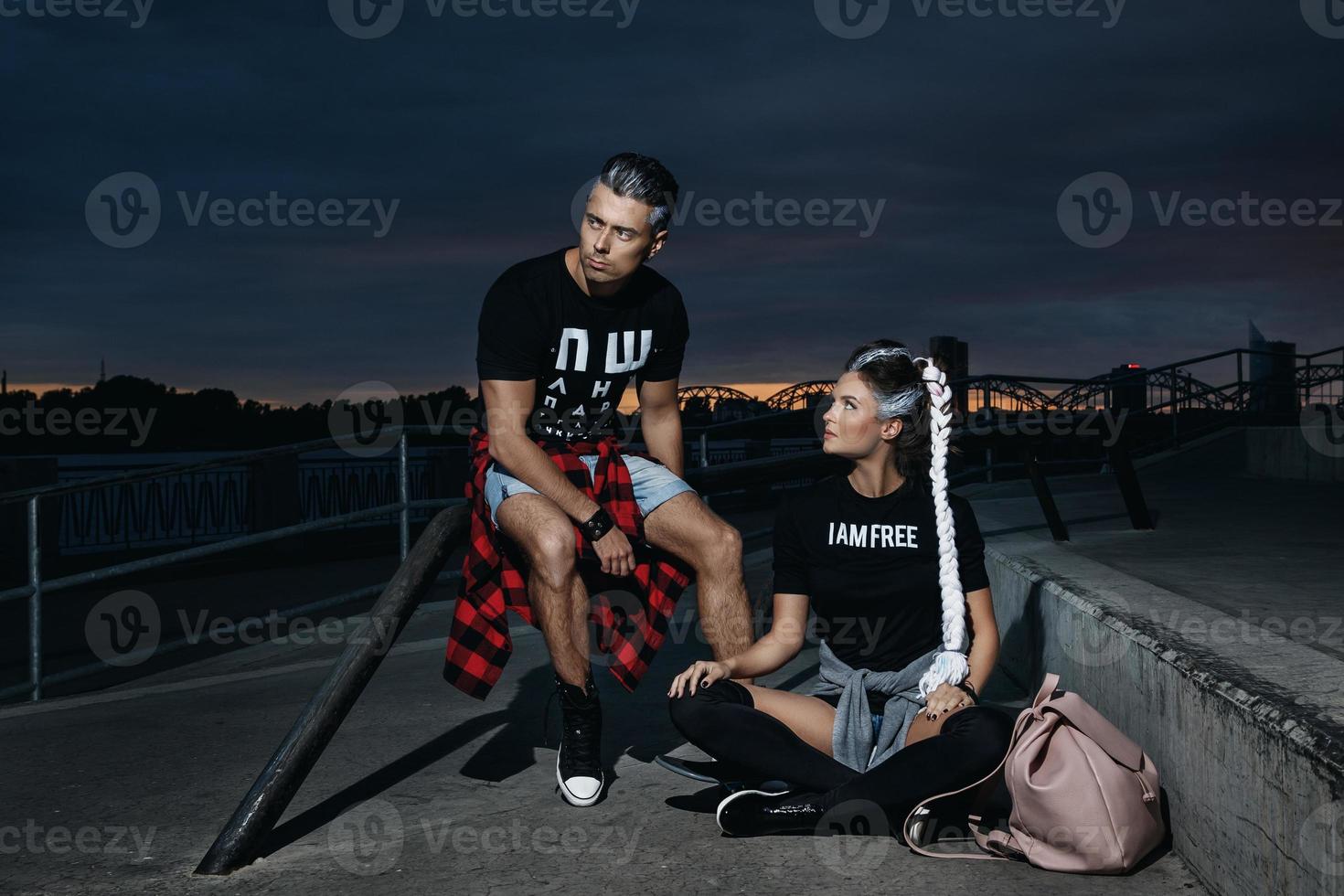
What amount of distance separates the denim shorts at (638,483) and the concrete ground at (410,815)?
2.65 feet

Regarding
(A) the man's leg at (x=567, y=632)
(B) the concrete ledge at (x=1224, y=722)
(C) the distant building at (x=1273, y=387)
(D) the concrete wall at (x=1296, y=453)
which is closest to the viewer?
(B) the concrete ledge at (x=1224, y=722)

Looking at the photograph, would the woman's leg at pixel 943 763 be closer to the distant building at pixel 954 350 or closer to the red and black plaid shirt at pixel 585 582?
the red and black plaid shirt at pixel 585 582

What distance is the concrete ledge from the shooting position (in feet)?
6.00

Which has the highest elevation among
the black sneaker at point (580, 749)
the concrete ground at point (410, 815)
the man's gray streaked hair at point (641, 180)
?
the man's gray streaked hair at point (641, 180)

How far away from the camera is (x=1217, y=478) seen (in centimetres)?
1144

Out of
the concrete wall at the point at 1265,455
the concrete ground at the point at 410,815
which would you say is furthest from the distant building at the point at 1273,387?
the concrete ground at the point at 410,815

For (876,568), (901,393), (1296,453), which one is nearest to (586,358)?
(901,393)

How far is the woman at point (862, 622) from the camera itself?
272 centimetres

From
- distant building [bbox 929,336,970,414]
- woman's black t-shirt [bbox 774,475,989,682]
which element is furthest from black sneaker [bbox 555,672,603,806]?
distant building [bbox 929,336,970,414]

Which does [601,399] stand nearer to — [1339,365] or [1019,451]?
[1019,451]

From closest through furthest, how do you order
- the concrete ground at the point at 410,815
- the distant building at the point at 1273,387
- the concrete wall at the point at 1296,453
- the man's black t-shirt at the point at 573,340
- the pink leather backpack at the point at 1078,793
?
the pink leather backpack at the point at 1078,793, the concrete ground at the point at 410,815, the man's black t-shirt at the point at 573,340, the concrete wall at the point at 1296,453, the distant building at the point at 1273,387

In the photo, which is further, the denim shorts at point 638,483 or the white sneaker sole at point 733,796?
the denim shorts at point 638,483

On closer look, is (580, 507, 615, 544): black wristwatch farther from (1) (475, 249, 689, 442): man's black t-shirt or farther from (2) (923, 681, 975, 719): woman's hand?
(2) (923, 681, 975, 719): woman's hand

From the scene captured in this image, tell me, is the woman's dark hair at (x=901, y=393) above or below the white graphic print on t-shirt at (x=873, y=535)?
above
